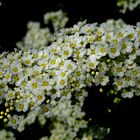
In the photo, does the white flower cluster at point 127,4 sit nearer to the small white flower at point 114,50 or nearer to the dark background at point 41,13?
the dark background at point 41,13

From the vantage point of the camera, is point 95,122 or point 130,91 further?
point 95,122

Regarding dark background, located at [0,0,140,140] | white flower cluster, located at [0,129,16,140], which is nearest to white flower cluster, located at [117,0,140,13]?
dark background, located at [0,0,140,140]

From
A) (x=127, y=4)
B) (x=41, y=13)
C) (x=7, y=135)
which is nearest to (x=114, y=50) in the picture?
(x=7, y=135)

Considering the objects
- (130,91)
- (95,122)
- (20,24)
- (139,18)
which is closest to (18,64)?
(130,91)

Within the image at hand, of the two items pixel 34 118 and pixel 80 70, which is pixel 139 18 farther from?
pixel 80 70

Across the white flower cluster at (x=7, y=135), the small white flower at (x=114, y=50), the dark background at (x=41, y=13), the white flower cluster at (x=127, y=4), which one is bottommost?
the white flower cluster at (x=7, y=135)

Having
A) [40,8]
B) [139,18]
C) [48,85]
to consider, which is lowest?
[48,85]

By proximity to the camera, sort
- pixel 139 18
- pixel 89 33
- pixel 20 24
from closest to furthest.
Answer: pixel 89 33 < pixel 139 18 < pixel 20 24

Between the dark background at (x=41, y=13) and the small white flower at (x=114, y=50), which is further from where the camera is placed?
the dark background at (x=41, y=13)

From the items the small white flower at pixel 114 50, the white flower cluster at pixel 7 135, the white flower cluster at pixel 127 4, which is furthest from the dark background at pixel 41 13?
the small white flower at pixel 114 50
